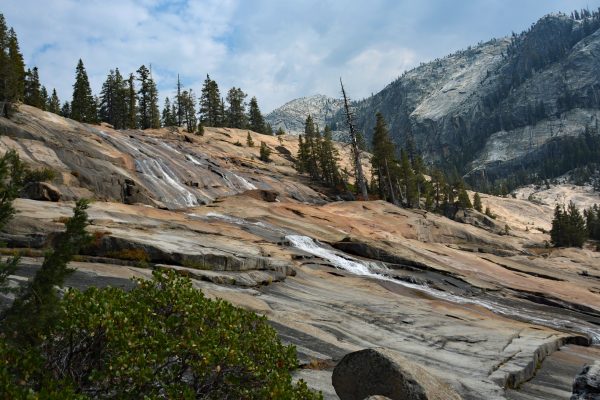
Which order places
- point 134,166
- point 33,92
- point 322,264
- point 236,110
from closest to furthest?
point 322,264 < point 134,166 < point 33,92 < point 236,110

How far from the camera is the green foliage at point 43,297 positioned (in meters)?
6.35

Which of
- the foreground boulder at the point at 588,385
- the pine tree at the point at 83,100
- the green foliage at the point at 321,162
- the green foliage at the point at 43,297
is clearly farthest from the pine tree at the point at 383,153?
the green foliage at the point at 43,297

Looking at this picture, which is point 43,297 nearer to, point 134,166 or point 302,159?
point 134,166

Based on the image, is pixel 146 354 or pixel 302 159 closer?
pixel 146 354

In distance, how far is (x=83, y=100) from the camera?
7925 centimetres

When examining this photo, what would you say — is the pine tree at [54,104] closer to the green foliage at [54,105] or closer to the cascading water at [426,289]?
the green foliage at [54,105]

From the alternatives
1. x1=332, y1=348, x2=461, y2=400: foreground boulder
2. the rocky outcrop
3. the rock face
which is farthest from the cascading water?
x1=332, y1=348, x2=461, y2=400: foreground boulder

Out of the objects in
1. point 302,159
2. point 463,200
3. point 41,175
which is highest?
point 302,159

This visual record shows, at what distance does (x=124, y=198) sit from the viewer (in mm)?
37000

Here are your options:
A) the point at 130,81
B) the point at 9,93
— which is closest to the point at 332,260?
the point at 9,93

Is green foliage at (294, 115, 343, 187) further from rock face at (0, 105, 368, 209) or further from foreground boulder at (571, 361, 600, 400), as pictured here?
foreground boulder at (571, 361, 600, 400)

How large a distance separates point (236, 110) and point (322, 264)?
90.7 metres

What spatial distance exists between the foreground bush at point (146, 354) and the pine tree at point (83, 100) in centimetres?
7926

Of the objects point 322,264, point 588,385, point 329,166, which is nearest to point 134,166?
point 322,264
